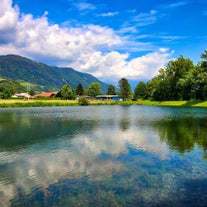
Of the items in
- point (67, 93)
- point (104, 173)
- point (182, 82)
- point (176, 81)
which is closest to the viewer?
point (104, 173)

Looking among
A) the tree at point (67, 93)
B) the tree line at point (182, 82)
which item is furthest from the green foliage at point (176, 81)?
the tree at point (67, 93)

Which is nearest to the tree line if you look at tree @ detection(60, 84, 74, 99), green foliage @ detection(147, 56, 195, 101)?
green foliage @ detection(147, 56, 195, 101)

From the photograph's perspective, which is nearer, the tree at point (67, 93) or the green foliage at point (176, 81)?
the green foliage at point (176, 81)

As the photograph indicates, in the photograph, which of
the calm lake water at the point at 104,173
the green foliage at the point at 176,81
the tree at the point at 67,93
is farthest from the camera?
the tree at the point at 67,93

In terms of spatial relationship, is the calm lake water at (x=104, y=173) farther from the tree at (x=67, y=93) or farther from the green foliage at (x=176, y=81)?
the tree at (x=67, y=93)

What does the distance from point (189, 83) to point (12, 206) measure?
11590 cm

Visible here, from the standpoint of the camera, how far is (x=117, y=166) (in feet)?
64.8

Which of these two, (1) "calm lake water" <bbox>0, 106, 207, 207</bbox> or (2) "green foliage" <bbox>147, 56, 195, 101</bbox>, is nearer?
(1) "calm lake water" <bbox>0, 106, 207, 207</bbox>

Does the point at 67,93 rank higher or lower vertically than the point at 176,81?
lower

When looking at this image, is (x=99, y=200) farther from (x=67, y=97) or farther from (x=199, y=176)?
(x=67, y=97)

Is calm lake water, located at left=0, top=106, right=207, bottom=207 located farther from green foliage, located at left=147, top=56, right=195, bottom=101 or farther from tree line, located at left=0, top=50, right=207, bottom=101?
green foliage, located at left=147, top=56, right=195, bottom=101

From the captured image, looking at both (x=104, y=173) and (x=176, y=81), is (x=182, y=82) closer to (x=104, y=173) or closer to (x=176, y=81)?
(x=176, y=81)

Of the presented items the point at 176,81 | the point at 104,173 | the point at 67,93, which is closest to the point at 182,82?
the point at 176,81

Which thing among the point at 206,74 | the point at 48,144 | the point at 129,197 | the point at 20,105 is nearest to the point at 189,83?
the point at 206,74
